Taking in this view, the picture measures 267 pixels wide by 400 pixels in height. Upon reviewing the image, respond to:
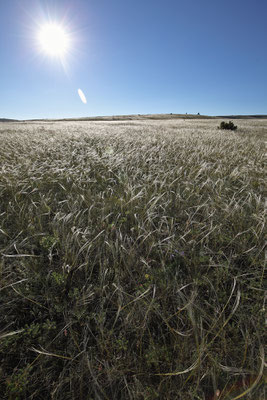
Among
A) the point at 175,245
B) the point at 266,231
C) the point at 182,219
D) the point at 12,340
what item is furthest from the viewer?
the point at 182,219

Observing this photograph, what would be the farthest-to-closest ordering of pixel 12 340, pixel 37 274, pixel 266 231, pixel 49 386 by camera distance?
pixel 266 231
pixel 37 274
pixel 12 340
pixel 49 386

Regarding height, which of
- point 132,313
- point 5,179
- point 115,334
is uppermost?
point 5,179

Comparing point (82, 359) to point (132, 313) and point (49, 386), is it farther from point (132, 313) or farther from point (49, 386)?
point (132, 313)

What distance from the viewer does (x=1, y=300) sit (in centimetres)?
119

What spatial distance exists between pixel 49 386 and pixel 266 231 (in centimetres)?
202

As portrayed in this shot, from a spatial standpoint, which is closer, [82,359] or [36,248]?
[82,359]

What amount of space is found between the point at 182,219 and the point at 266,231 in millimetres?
805

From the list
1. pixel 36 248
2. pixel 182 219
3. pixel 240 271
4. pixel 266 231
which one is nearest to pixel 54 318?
pixel 36 248

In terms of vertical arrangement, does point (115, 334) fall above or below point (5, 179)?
below

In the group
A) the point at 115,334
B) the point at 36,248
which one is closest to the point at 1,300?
the point at 36,248

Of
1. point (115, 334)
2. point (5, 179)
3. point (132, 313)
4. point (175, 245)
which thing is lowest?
point (115, 334)

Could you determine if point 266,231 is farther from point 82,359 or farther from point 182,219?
point 82,359

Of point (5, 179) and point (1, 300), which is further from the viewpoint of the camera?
point (5, 179)

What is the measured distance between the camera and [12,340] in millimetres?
995
